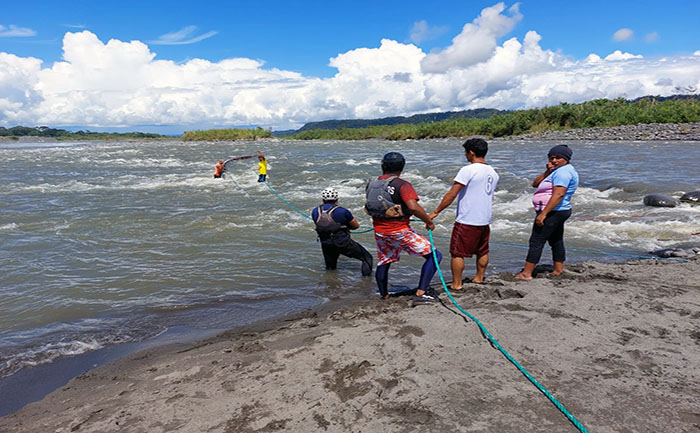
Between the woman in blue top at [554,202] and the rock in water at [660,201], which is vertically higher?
the woman in blue top at [554,202]

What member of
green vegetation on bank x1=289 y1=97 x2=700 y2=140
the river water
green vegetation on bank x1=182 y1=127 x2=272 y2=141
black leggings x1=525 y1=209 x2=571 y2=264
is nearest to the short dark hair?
black leggings x1=525 y1=209 x2=571 y2=264

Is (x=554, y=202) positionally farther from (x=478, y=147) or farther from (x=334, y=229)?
(x=334, y=229)

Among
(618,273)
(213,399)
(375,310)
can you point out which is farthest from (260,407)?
(618,273)

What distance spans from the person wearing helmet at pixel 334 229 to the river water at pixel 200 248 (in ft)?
1.18

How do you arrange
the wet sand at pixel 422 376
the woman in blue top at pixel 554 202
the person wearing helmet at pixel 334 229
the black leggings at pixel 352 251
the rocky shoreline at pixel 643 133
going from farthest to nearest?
the rocky shoreline at pixel 643 133
the black leggings at pixel 352 251
the person wearing helmet at pixel 334 229
the woman in blue top at pixel 554 202
the wet sand at pixel 422 376

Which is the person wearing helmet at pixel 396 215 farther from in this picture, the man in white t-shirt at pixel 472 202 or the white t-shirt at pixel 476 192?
the white t-shirt at pixel 476 192

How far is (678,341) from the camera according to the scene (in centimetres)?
391

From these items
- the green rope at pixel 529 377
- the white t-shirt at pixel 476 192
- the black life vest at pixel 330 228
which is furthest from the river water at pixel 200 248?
the green rope at pixel 529 377

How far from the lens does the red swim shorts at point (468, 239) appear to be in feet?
18.3

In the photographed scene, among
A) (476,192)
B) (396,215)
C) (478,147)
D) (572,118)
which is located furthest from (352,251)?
(572,118)

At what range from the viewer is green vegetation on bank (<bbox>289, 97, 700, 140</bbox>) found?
45.0m

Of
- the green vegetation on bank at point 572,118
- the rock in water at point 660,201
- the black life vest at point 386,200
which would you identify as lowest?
the rock in water at point 660,201

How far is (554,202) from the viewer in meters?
5.80

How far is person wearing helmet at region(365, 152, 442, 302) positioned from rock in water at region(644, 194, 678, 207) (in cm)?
985
